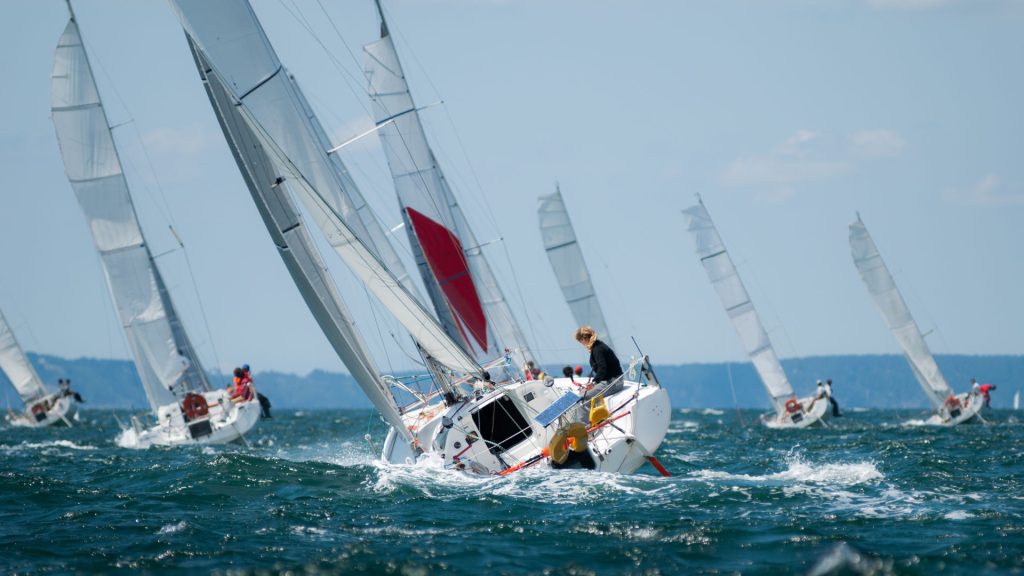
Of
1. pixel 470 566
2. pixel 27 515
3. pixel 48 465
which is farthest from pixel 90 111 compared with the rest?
pixel 470 566

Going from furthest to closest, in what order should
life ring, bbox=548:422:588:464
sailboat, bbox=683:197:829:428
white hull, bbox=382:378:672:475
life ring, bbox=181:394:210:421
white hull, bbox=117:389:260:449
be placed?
sailboat, bbox=683:197:829:428, life ring, bbox=181:394:210:421, white hull, bbox=117:389:260:449, white hull, bbox=382:378:672:475, life ring, bbox=548:422:588:464

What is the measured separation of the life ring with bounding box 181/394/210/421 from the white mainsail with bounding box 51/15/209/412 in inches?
141

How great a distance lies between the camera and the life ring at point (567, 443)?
12953mm


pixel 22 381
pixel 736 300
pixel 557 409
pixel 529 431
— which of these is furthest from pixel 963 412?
pixel 22 381

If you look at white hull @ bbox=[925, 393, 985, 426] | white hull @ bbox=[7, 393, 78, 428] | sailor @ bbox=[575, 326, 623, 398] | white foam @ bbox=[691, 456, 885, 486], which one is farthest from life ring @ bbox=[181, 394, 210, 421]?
white hull @ bbox=[925, 393, 985, 426]

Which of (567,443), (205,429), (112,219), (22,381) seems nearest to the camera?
(567,443)

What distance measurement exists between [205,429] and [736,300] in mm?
20972

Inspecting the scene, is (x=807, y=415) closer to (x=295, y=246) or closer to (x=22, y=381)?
(x=295, y=246)

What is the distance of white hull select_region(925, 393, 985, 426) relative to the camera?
3575 cm

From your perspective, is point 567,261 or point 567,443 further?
point 567,261

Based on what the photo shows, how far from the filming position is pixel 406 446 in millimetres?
15180

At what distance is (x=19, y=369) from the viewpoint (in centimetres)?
4772

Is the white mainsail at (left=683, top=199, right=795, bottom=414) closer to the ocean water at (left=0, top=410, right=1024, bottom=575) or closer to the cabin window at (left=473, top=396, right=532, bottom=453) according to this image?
the ocean water at (left=0, top=410, right=1024, bottom=575)

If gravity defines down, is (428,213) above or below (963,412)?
above
